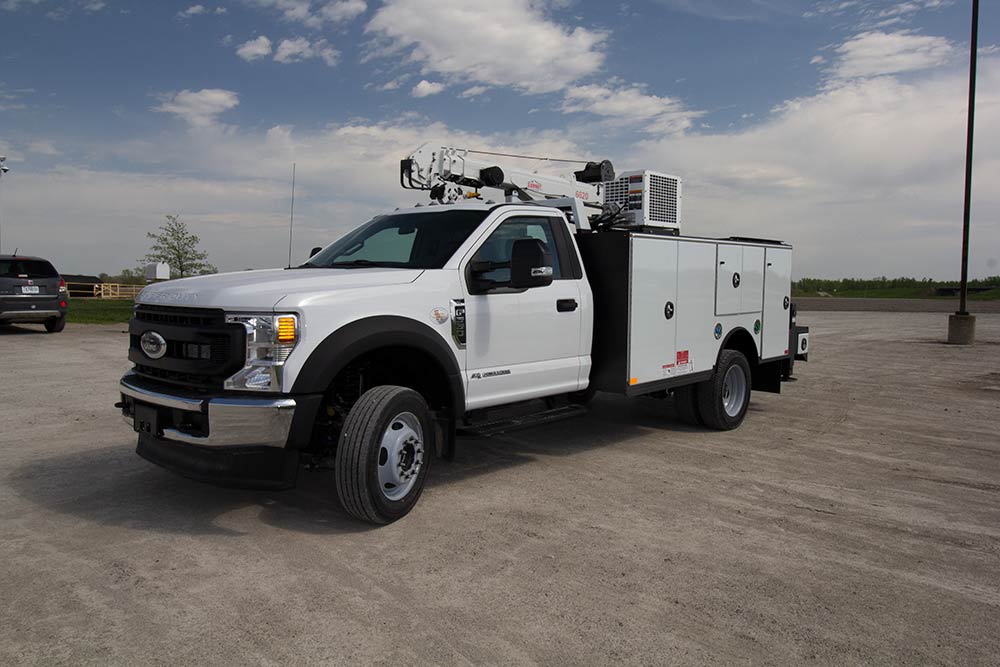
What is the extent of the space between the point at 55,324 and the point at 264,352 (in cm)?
1622

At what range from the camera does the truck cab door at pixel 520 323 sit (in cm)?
519

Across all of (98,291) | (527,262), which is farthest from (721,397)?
(98,291)

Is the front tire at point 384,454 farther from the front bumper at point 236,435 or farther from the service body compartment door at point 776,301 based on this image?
the service body compartment door at point 776,301

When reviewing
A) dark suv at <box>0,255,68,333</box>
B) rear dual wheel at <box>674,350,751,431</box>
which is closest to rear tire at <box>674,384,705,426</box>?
rear dual wheel at <box>674,350,751,431</box>

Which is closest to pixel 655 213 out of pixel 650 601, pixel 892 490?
pixel 892 490

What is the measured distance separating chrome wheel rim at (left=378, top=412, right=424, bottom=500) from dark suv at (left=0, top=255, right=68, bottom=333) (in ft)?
49.9

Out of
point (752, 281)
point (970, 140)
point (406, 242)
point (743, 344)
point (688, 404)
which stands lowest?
point (688, 404)

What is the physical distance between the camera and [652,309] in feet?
21.2

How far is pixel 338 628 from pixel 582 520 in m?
1.93

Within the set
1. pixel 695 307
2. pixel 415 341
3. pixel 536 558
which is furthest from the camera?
pixel 695 307

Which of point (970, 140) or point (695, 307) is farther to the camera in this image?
point (970, 140)

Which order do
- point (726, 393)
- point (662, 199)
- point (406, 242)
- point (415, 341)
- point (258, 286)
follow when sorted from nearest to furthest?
point (258, 286) < point (415, 341) < point (406, 242) < point (726, 393) < point (662, 199)

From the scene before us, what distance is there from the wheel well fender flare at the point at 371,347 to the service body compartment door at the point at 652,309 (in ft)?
6.28

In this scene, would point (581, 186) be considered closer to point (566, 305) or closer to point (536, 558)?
point (566, 305)
